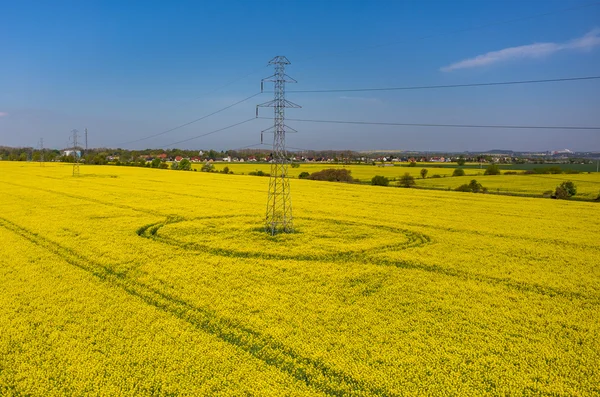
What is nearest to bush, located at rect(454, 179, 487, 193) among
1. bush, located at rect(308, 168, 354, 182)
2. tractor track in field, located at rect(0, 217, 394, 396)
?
bush, located at rect(308, 168, 354, 182)

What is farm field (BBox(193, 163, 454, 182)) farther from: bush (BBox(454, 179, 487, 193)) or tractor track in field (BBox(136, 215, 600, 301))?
tractor track in field (BBox(136, 215, 600, 301))

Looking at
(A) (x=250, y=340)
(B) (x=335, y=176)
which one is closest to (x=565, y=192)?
(B) (x=335, y=176)

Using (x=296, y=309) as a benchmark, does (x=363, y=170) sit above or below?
above

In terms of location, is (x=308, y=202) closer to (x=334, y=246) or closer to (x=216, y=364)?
(x=334, y=246)

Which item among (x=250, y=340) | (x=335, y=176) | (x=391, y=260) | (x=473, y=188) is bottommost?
(x=250, y=340)

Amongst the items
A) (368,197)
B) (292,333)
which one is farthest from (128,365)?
(368,197)

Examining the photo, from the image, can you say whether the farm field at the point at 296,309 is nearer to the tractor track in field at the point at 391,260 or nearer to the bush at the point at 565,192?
the tractor track in field at the point at 391,260

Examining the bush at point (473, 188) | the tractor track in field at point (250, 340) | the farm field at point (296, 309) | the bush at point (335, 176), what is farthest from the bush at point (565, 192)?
the tractor track in field at point (250, 340)

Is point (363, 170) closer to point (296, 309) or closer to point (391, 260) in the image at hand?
point (391, 260)
